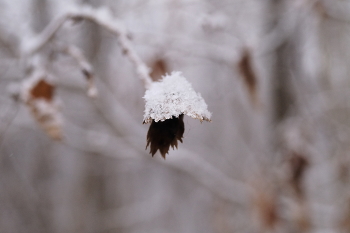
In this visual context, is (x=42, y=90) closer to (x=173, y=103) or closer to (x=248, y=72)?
(x=173, y=103)

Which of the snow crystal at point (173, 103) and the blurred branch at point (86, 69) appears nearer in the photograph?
the snow crystal at point (173, 103)

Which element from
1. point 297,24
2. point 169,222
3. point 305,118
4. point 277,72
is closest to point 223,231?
point 305,118

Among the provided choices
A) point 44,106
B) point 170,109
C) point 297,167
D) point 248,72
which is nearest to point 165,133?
point 170,109

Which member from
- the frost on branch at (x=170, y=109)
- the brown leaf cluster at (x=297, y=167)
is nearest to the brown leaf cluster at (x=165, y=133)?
the frost on branch at (x=170, y=109)

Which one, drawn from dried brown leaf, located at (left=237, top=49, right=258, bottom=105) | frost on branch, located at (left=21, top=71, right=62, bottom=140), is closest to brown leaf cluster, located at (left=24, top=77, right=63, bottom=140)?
frost on branch, located at (left=21, top=71, right=62, bottom=140)

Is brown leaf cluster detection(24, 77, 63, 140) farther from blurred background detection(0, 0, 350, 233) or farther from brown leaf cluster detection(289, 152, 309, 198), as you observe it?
brown leaf cluster detection(289, 152, 309, 198)

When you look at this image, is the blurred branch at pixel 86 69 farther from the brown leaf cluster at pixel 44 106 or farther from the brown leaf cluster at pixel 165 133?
the brown leaf cluster at pixel 165 133
